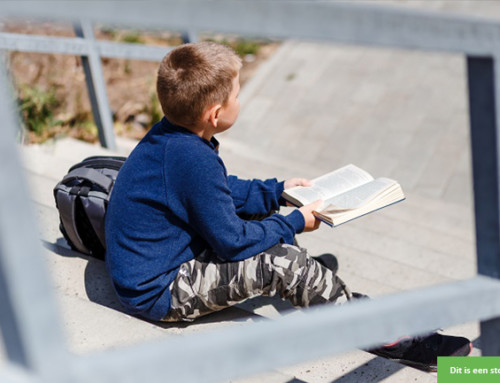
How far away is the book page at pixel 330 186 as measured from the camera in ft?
7.73

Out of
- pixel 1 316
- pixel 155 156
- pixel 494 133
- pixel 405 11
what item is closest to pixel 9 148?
pixel 1 316

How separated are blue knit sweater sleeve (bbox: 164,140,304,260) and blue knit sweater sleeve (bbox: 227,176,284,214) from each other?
34 cm

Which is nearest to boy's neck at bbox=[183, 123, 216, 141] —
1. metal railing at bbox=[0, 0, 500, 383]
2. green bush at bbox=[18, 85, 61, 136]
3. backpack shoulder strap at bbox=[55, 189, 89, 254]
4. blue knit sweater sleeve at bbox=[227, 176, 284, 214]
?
blue knit sweater sleeve at bbox=[227, 176, 284, 214]

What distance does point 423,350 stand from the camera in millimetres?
2230

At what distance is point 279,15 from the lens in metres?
1.17

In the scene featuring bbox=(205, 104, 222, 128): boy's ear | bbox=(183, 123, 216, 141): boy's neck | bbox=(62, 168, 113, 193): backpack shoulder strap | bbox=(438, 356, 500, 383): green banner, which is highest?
bbox=(205, 104, 222, 128): boy's ear

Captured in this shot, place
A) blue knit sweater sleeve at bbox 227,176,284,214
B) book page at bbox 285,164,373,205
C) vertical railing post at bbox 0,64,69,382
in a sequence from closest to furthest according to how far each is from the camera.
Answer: vertical railing post at bbox 0,64,69,382
book page at bbox 285,164,373,205
blue knit sweater sleeve at bbox 227,176,284,214

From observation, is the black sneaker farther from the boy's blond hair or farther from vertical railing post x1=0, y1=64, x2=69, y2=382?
vertical railing post x1=0, y1=64, x2=69, y2=382

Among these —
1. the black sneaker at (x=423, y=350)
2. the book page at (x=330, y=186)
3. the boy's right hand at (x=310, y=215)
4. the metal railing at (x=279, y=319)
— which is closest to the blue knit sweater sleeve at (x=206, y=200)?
the boy's right hand at (x=310, y=215)

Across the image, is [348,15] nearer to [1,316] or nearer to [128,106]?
[1,316]

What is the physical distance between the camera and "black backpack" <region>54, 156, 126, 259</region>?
237 centimetres

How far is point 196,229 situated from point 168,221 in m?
0.09

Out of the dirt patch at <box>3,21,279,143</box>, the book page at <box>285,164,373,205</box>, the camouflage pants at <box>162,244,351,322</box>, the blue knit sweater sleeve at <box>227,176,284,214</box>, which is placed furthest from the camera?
the dirt patch at <box>3,21,279,143</box>

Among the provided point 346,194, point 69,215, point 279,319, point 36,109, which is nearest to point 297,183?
point 346,194
